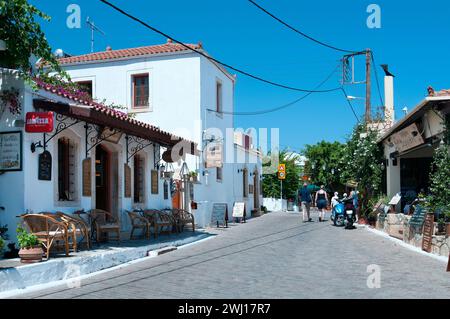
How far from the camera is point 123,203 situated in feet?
48.9

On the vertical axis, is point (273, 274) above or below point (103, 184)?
below

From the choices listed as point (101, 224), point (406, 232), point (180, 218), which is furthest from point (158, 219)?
point (406, 232)

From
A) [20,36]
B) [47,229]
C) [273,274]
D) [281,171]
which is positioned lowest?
[273,274]

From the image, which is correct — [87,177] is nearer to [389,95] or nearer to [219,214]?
[219,214]

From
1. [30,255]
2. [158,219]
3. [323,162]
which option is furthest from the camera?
[323,162]

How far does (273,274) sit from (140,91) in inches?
623

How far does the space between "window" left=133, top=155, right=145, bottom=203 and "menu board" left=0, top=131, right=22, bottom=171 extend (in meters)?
5.94

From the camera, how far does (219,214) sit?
2147 cm

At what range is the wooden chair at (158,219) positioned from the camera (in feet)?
50.5

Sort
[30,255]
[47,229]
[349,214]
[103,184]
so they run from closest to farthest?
[30,255] < [47,229] < [103,184] < [349,214]

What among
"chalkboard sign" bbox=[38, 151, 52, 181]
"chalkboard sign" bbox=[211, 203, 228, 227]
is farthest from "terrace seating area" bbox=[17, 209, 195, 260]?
"chalkboard sign" bbox=[211, 203, 228, 227]
